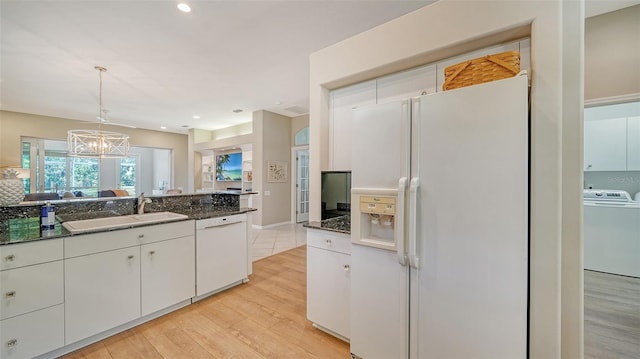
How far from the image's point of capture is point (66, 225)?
197cm

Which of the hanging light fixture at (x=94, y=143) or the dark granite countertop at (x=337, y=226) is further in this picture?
the hanging light fixture at (x=94, y=143)

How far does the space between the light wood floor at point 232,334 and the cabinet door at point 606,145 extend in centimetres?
465

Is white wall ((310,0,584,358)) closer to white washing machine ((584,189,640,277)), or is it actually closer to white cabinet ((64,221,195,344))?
white cabinet ((64,221,195,344))

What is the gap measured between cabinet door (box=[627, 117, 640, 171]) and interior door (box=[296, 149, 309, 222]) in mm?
5859

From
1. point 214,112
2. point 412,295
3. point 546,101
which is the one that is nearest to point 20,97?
point 214,112

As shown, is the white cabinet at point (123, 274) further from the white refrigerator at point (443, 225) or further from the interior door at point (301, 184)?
the interior door at point (301, 184)

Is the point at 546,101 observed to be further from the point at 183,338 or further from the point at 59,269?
the point at 59,269

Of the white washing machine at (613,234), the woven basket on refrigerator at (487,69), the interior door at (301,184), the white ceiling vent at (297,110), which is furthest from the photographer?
the interior door at (301,184)

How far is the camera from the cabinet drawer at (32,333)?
1.56 m

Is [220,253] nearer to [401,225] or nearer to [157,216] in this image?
[157,216]

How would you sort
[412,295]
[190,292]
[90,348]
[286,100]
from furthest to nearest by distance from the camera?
[286,100], [190,292], [90,348], [412,295]

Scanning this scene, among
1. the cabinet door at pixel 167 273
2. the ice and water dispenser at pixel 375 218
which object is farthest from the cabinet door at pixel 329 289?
the cabinet door at pixel 167 273

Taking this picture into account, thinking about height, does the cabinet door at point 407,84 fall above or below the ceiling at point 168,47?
below

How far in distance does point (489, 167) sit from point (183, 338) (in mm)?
2531
